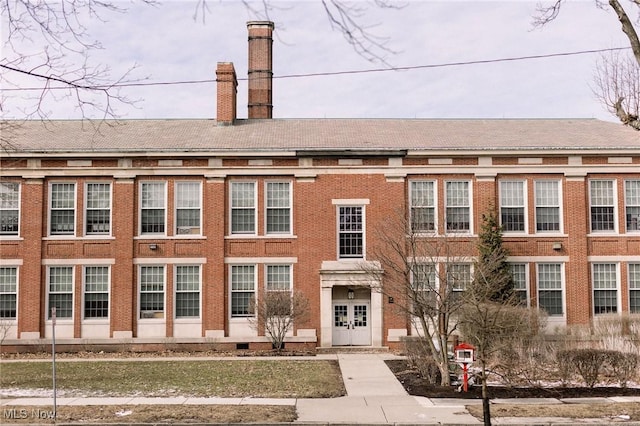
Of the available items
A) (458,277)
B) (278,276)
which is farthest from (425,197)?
(458,277)

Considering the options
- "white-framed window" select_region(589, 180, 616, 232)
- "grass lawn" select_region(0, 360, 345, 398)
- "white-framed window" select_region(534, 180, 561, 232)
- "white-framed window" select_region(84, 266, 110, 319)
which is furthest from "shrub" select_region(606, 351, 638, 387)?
"white-framed window" select_region(84, 266, 110, 319)

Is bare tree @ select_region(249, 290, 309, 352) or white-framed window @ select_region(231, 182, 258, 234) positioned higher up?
white-framed window @ select_region(231, 182, 258, 234)

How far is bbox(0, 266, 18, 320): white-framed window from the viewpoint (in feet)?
94.6

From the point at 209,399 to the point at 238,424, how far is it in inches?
121

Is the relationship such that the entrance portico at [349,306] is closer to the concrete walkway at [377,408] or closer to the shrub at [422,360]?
the shrub at [422,360]

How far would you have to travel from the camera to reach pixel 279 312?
27.3m

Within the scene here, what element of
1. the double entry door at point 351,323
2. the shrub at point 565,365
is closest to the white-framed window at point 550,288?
the double entry door at point 351,323

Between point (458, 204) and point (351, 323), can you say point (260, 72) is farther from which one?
point (351, 323)

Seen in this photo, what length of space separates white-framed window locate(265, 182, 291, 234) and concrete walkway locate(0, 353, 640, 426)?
11191mm

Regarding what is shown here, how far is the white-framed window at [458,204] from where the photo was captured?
29438 millimetres

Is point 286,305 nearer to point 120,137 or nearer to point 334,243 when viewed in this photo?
point 334,243

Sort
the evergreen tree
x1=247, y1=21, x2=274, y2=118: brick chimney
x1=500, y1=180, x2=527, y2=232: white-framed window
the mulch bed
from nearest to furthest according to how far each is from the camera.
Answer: the mulch bed → the evergreen tree → x1=500, y1=180, x2=527, y2=232: white-framed window → x1=247, y1=21, x2=274, y2=118: brick chimney

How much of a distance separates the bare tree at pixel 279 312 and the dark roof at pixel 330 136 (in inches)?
249

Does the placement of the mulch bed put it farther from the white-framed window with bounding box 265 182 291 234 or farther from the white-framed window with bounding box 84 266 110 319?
the white-framed window with bounding box 84 266 110 319
